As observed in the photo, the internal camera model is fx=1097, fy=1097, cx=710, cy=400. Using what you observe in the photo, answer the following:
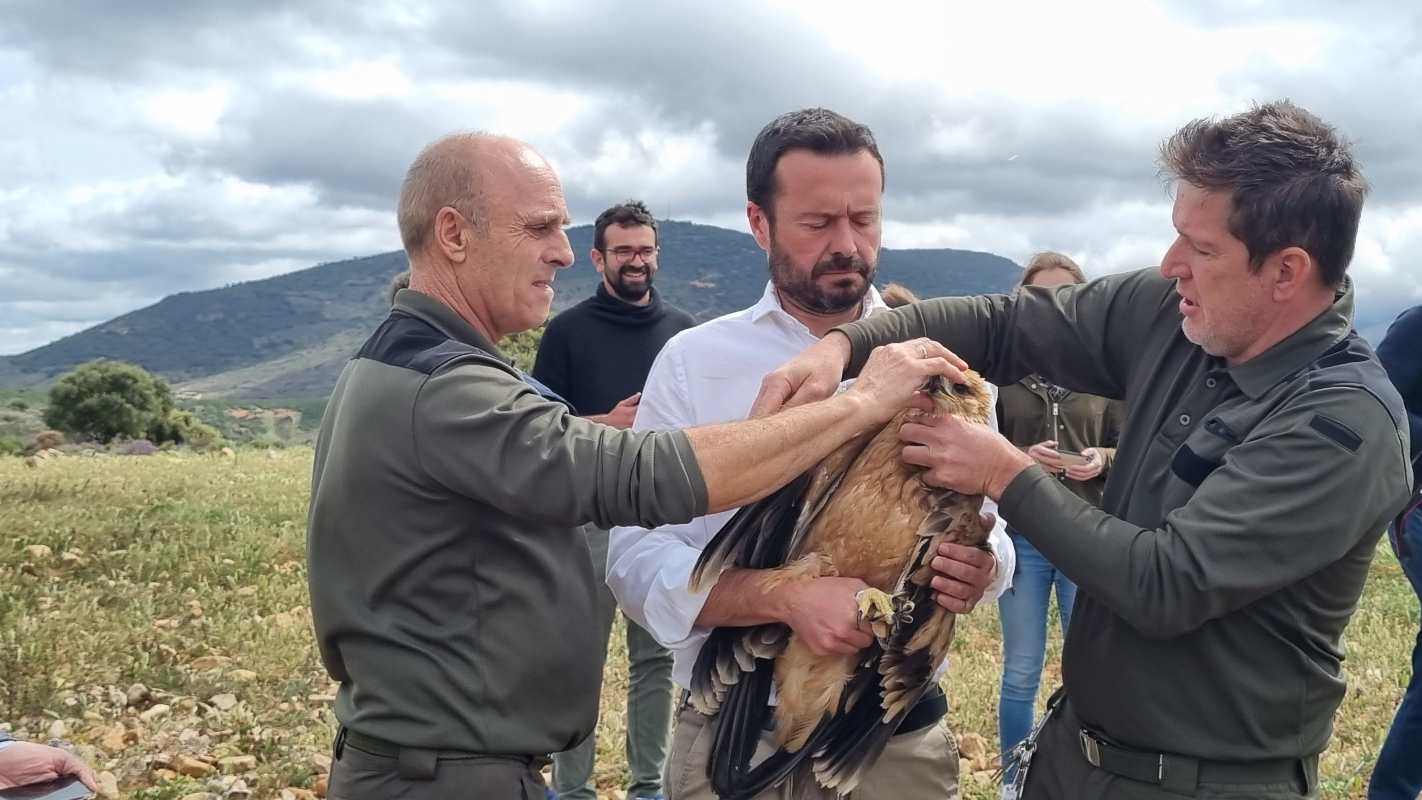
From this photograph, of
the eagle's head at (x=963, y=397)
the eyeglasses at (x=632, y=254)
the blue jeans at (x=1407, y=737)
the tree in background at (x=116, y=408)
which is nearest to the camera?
the eagle's head at (x=963, y=397)

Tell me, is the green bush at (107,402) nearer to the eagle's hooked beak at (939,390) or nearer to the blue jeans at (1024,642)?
the blue jeans at (1024,642)

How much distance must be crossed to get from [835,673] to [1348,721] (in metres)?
5.90

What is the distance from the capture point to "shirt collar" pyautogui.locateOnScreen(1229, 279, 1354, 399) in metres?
2.69

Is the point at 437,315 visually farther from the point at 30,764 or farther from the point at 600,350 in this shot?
the point at 600,350

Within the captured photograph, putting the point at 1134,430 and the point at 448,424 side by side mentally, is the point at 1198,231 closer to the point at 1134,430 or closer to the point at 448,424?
the point at 1134,430

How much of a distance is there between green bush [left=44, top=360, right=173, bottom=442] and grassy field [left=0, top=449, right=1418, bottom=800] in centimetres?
3651

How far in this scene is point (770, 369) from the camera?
351 cm

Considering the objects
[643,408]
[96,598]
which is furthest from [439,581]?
[96,598]

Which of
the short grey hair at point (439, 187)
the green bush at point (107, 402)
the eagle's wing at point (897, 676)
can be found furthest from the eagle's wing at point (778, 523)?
the green bush at point (107, 402)

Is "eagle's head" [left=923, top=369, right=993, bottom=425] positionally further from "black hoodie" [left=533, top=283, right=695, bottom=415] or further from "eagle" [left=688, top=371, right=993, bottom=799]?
"black hoodie" [left=533, top=283, right=695, bottom=415]

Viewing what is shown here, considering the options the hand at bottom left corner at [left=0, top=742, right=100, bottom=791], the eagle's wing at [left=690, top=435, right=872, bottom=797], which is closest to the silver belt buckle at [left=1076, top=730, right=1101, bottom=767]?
the eagle's wing at [left=690, top=435, right=872, bottom=797]

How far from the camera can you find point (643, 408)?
3.61 metres

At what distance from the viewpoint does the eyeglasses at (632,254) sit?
7734mm

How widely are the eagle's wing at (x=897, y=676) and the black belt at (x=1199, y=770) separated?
1.85 ft
